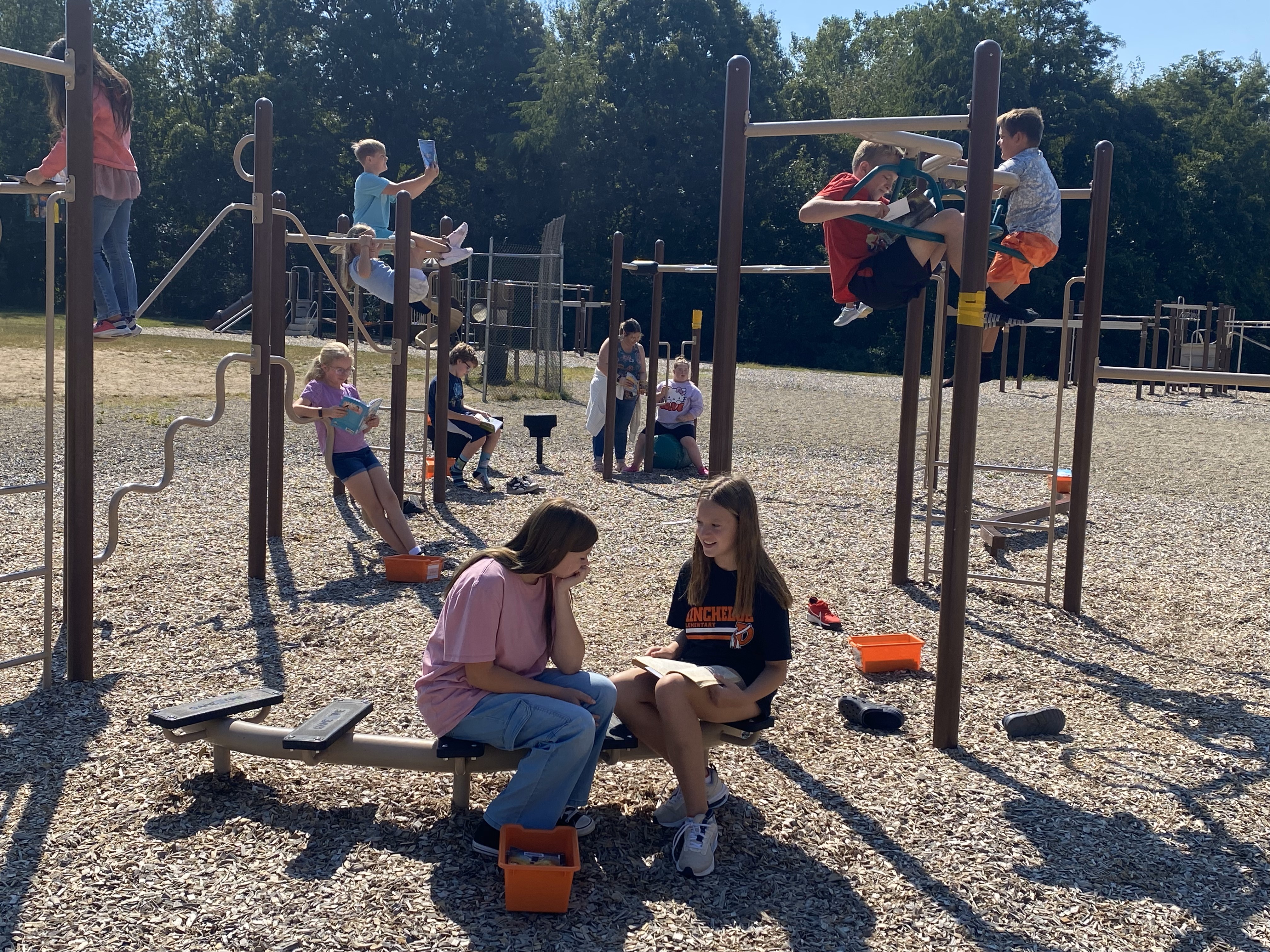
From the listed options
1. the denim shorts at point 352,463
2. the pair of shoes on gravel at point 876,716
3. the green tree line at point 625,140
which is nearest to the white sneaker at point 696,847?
the pair of shoes on gravel at point 876,716

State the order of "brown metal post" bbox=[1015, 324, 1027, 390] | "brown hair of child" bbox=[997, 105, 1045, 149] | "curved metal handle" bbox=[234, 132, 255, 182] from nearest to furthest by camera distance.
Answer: "brown hair of child" bbox=[997, 105, 1045, 149] < "curved metal handle" bbox=[234, 132, 255, 182] < "brown metal post" bbox=[1015, 324, 1027, 390]

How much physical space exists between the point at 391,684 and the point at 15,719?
54.4 inches

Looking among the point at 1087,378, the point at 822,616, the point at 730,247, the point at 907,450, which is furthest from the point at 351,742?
the point at 907,450

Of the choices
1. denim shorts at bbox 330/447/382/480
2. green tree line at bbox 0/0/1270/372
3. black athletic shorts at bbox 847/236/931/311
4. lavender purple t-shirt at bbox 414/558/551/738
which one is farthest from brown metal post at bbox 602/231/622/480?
green tree line at bbox 0/0/1270/372

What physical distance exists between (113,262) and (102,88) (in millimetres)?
895

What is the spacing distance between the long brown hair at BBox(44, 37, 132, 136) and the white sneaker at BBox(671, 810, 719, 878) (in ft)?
12.0

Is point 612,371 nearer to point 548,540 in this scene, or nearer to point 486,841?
point 548,540

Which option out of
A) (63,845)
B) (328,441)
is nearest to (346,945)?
(63,845)

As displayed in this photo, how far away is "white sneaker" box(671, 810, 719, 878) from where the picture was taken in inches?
134

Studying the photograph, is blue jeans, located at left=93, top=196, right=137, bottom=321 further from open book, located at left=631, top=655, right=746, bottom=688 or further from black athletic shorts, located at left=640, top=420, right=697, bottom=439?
black athletic shorts, located at left=640, top=420, right=697, bottom=439

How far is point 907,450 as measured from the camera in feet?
23.7

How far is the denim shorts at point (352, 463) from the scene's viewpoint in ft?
24.3

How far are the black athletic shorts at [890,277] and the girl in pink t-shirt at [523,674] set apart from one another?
6.42 ft

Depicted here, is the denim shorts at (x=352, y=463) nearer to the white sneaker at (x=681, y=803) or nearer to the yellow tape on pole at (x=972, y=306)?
the white sneaker at (x=681, y=803)
